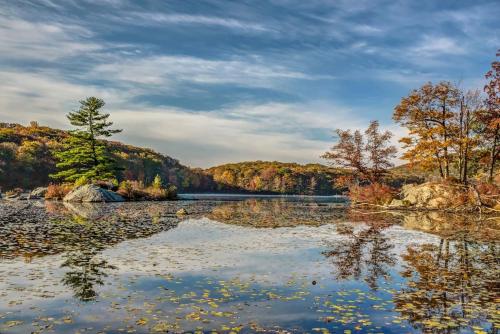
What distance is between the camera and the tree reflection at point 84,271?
1091cm

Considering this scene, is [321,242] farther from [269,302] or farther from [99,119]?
[99,119]

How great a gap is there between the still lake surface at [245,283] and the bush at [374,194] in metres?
29.3

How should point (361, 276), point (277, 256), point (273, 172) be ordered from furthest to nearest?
1. point (273, 172)
2. point (277, 256)
3. point (361, 276)

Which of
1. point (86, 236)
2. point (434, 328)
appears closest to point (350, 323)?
point (434, 328)

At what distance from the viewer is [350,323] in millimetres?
8516

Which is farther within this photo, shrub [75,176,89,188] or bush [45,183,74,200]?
shrub [75,176,89,188]

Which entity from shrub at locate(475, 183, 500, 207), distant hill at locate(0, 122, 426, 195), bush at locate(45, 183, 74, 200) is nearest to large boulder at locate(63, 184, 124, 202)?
bush at locate(45, 183, 74, 200)

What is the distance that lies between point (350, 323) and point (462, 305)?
3312mm

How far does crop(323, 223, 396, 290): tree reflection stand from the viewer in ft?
44.1

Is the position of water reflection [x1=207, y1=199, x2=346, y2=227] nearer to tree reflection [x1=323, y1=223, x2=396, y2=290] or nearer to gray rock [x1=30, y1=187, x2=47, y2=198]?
tree reflection [x1=323, y1=223, x2=396, y2=290]

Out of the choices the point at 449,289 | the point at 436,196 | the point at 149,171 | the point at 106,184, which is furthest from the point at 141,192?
the point at 149,171

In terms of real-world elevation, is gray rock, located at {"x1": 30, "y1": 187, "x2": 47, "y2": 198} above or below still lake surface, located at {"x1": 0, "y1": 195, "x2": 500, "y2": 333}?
above

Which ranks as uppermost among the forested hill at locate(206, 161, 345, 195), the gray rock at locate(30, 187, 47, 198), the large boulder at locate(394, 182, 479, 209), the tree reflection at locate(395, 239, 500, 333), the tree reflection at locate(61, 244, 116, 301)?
the forested hill at locate(206, 161, 345, 195)

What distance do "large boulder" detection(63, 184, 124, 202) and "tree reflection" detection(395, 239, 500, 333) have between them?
4632cm
